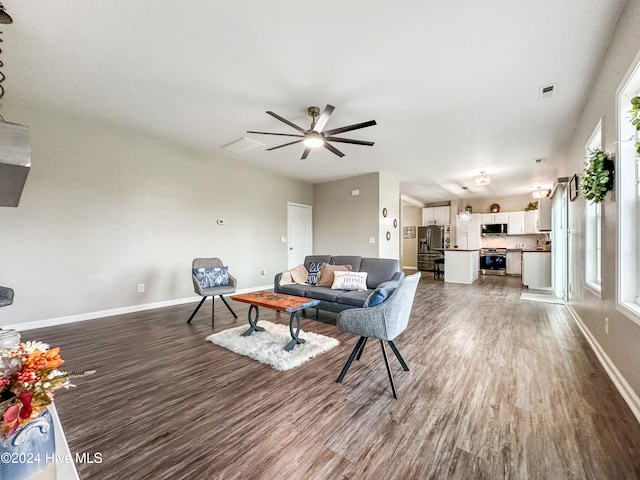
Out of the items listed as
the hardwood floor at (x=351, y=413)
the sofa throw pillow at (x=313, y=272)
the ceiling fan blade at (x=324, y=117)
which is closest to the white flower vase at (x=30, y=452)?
the hardwood floor at (x=351, y=413)

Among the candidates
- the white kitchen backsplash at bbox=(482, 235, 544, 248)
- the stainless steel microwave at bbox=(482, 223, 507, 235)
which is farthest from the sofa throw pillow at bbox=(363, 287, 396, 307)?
the white kitchen backsplash at bbox=(482, 235, 544, 248)

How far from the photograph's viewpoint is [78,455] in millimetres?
1460

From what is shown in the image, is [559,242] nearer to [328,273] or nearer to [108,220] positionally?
[328,273]

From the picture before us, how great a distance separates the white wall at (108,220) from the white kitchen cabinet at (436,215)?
24.3ft

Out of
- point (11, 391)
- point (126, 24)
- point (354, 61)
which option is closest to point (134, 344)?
point (11, 391)

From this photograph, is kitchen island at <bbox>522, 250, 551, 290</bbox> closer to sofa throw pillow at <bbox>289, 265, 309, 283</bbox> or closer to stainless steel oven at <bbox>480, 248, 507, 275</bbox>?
stainless steel oven at <bbox>480, 248, 507, 275</bbox>

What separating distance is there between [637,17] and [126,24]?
370 centimetres

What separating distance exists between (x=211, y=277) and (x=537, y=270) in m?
7.18

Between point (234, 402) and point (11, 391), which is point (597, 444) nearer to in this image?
point (234, 402)

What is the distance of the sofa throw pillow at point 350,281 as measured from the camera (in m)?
3.94

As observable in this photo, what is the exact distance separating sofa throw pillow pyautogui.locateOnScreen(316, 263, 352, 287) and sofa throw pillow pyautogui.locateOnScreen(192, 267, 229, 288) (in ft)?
4.82

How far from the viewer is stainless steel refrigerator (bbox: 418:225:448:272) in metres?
9.73

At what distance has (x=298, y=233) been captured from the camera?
24.0 ft

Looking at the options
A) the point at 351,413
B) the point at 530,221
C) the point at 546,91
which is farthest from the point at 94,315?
the point at 530,221
